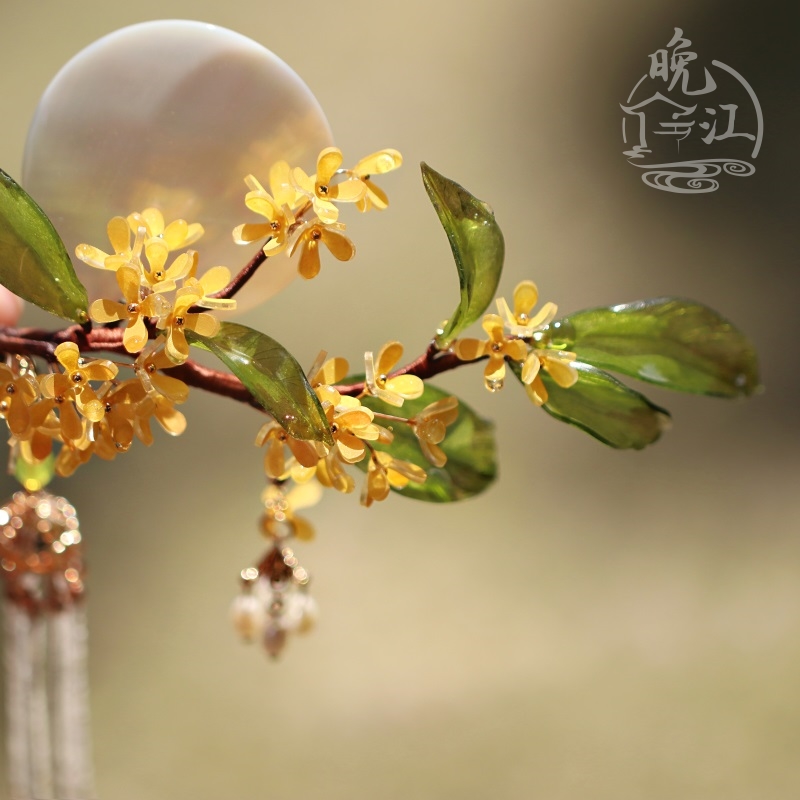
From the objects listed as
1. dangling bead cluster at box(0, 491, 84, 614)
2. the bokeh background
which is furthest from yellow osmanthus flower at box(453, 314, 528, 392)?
the bokeh background

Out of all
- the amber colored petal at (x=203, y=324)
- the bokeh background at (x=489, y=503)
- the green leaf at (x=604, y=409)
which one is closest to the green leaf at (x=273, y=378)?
the amber colored petal at (x=203, y=324)

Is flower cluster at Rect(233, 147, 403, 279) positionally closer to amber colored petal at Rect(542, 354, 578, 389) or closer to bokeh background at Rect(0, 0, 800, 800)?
amber colored petal at Rect(542, 354, 578, 389)

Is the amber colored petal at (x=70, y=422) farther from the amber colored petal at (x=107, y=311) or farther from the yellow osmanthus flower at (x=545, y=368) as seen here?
the yellow osmanthus flower at (x=545, y=368)

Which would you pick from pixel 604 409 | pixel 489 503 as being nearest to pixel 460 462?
pixel 604 409

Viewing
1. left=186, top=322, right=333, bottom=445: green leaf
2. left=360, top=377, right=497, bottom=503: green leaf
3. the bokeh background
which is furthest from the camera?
the bokeh background

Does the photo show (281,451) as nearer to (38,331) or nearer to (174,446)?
(38,331)

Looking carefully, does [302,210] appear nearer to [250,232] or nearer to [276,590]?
[250,232]
